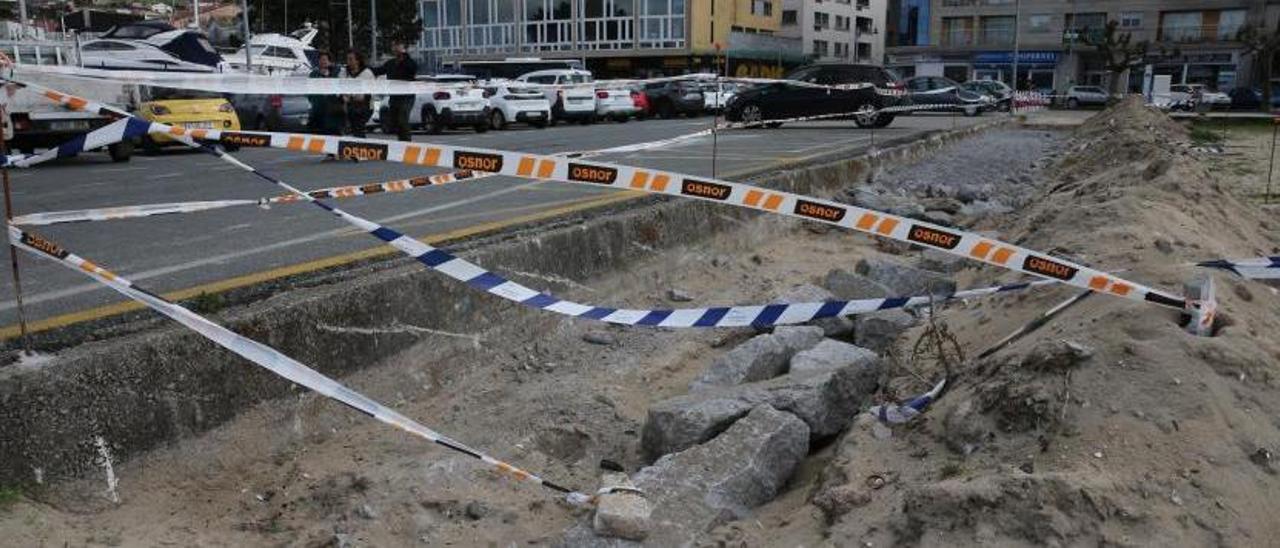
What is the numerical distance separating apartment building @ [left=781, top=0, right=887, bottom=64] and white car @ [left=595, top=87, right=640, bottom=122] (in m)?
43.6

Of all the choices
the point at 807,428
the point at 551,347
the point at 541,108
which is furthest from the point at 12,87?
the point at 541,108

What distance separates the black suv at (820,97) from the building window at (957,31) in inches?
2029

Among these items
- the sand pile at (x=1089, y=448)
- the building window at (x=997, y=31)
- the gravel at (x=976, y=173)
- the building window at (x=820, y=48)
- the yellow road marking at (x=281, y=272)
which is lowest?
the gravel at (x=976, y=173)

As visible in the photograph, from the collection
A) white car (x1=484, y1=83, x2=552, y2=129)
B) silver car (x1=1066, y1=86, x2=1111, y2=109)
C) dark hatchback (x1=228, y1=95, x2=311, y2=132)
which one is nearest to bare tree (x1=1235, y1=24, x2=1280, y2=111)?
silver car (x1=1066, y1=86, x2=1111, y2=109)

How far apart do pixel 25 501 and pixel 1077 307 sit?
4.19 meters

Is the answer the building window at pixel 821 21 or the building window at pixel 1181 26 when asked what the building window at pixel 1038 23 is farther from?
the building window at pixel 821 21

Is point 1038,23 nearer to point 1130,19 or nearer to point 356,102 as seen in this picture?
point 1130,19

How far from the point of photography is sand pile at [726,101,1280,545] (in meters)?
2.98

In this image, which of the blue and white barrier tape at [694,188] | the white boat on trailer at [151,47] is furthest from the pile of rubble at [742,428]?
the white boat on trailer at [151,47]

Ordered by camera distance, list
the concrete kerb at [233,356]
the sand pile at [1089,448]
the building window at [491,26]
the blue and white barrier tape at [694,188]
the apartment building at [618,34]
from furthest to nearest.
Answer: the building window at [491,26] < the apartment building at [618,34] < the blue and white barrier tape at [694,188] < the concrete kerb at [233,356] < the sand pile at [1089,448]

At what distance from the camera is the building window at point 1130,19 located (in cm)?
6769

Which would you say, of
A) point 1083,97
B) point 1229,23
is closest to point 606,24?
point 1083,97

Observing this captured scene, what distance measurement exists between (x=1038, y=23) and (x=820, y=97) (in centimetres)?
5303

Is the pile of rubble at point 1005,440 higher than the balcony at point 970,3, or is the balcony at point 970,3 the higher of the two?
the balcony at point 970,3
